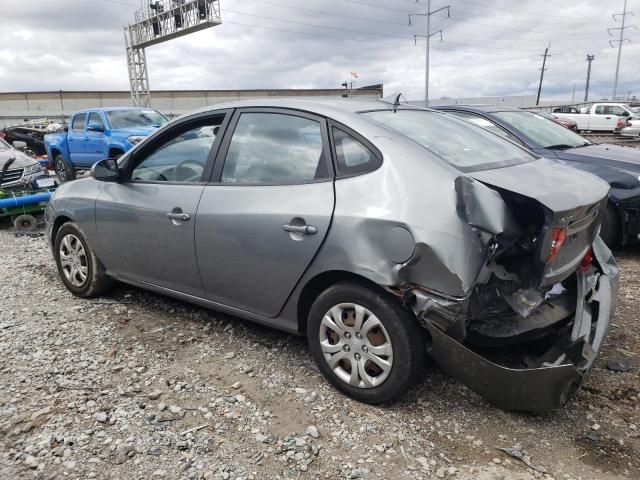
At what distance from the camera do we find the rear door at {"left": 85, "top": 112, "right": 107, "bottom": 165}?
1184cm

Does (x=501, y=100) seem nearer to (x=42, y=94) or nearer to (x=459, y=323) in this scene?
(x=42, y=94)

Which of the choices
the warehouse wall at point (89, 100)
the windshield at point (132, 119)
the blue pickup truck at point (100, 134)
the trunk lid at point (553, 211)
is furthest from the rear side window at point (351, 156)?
the warehouse wall at point (89, 100)

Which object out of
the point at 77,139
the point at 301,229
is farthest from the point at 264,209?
the point at 77,139

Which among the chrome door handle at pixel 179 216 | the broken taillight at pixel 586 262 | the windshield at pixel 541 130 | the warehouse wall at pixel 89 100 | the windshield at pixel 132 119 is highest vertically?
the warehouse wall at pixel 89 100

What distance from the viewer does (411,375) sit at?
105 inches

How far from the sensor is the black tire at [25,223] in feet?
25.1

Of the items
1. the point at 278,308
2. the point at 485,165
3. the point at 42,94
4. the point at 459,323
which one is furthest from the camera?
the point at 42,94

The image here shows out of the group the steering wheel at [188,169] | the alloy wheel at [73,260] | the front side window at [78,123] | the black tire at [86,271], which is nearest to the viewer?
the steering wheel at [188,169]

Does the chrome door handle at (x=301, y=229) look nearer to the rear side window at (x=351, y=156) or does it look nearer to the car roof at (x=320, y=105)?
the rear side window at (x=351, y=156)

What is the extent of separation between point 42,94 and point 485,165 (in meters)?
42.7

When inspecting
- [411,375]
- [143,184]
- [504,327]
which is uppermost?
[143,184]

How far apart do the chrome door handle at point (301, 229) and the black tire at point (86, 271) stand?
215 cm

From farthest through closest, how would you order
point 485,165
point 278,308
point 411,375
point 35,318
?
point 35,318 < point 278,308 < point 485,165 < point 411,375

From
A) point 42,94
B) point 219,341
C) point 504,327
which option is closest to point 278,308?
point 219,341
